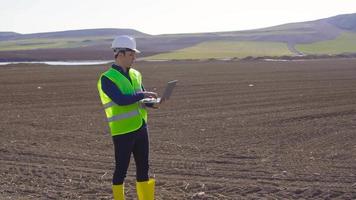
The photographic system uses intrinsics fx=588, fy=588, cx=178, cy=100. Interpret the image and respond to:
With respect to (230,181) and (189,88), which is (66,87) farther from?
(230,181)

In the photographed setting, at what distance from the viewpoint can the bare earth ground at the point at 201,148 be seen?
23.3 feet

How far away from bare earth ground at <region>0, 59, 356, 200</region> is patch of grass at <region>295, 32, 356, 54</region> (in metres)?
61.4

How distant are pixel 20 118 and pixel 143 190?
29.5ft

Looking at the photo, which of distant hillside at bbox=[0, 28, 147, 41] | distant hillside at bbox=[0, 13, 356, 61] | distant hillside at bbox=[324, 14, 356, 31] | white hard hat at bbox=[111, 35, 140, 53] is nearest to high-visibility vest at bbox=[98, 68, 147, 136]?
white hard hat at bbox=[111, 35, 140, 53]

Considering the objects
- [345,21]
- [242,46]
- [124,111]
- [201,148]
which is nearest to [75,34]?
[345,21]

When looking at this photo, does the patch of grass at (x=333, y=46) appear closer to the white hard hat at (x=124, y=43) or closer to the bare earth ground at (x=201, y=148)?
the bare earth ground at (x=201, y=148)

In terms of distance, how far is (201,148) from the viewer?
995 centimetres

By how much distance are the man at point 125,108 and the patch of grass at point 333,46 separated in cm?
7149

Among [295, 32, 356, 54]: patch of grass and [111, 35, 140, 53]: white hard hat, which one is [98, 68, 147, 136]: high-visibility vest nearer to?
[111, 35, 140, 53]: white hard hat

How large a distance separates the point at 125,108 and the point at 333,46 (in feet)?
276

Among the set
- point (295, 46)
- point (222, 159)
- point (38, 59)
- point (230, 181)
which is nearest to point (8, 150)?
point (222, 159)

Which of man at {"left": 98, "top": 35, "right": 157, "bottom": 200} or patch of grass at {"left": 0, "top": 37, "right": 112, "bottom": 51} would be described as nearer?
man at {"left": 98, "top": 35, "right": 157, "bottom": 200}

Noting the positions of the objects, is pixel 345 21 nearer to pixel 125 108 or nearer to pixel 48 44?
pixel 48 44

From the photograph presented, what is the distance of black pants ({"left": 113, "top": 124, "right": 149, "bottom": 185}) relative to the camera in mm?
5688
